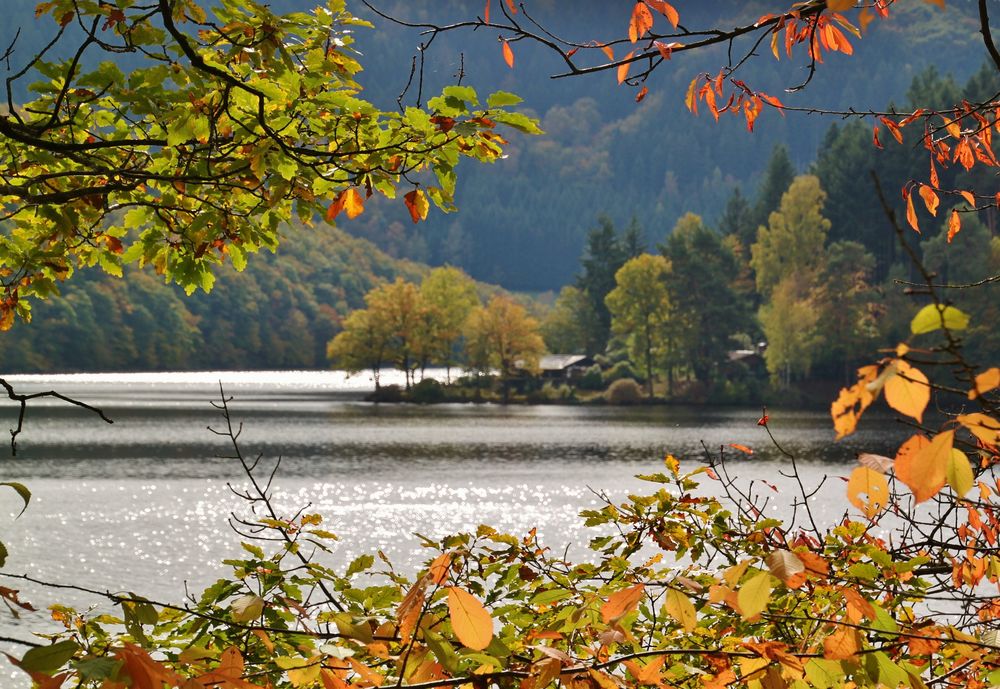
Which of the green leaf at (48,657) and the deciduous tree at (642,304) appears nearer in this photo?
the green leaf at (48,657)

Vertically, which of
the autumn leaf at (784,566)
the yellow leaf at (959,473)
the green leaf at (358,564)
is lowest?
the green leaf at (358,564)

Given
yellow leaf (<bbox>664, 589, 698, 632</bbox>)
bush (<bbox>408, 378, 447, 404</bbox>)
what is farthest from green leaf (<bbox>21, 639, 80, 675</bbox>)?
bush (<bbox>408, 378, 447, 404</bbox>)

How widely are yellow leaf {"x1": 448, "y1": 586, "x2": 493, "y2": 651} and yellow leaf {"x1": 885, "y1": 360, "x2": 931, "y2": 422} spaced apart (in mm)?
900

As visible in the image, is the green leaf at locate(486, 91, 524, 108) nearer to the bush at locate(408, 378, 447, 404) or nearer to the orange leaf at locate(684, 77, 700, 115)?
the orange leaf at locate(684, 77, 700, 115)

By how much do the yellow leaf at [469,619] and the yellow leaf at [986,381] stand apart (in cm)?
99

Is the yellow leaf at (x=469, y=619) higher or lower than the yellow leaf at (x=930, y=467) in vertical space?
lower

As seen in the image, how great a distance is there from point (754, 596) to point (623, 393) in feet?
238

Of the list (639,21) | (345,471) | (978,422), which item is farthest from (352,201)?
(345,471)

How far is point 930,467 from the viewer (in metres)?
1.53

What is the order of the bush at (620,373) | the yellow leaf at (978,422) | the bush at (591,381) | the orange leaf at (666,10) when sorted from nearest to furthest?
Answer: the yellow leaf at (978,422) → the orange leaf at (666,10) → the bush at (591,381) → the bush at (620,373)

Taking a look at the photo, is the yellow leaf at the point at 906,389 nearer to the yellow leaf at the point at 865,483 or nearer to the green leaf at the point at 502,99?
the yellow leaf at the point at 865,483

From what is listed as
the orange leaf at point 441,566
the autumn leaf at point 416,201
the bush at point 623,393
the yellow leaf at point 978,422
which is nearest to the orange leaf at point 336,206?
the autumn leaf at point 416,201

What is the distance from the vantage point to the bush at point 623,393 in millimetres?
73750

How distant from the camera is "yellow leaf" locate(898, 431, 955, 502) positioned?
1.52 meters
